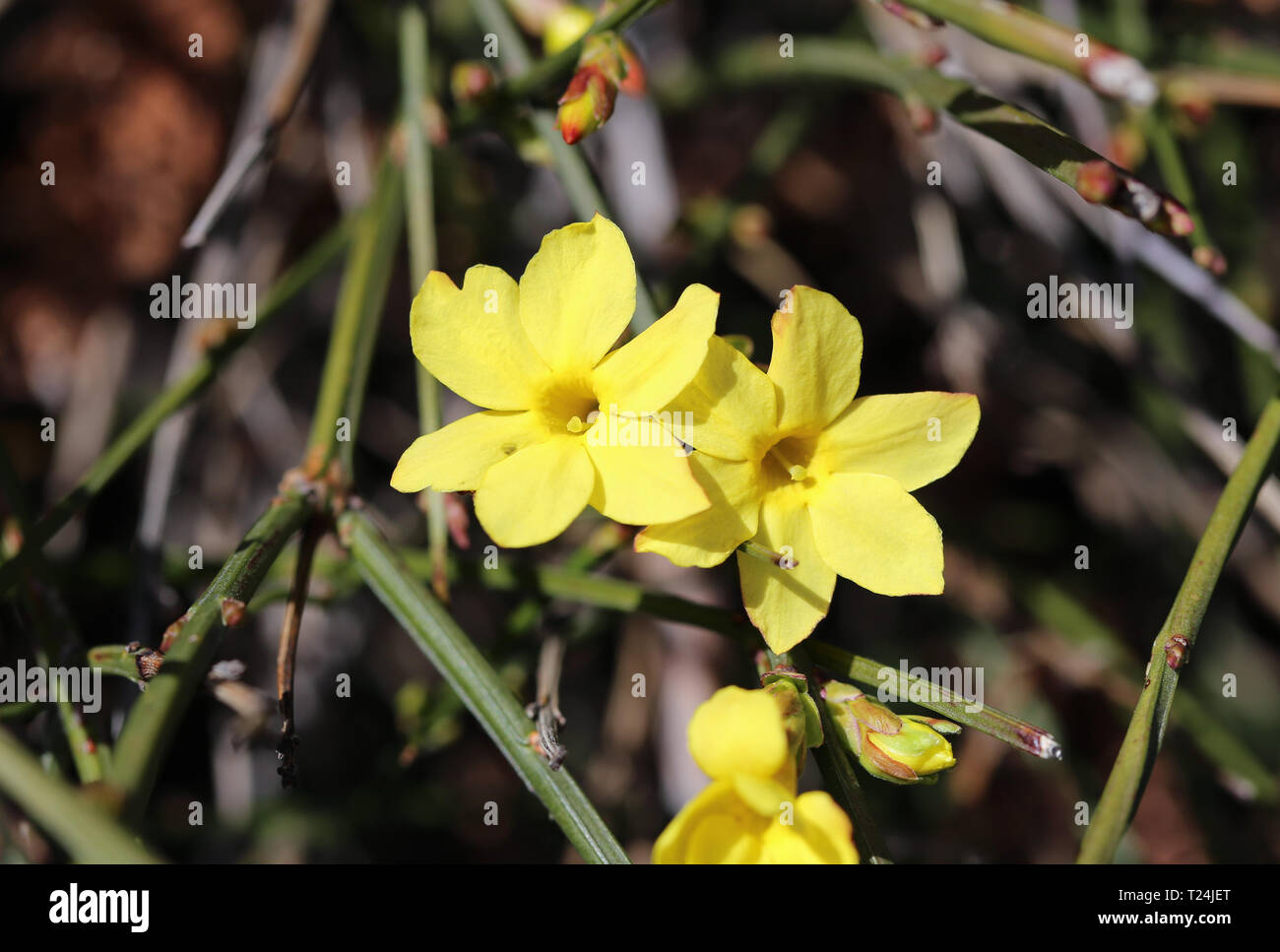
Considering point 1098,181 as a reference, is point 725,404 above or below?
below

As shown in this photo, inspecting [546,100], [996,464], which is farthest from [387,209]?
[996,464]

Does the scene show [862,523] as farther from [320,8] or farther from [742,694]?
[320,8]

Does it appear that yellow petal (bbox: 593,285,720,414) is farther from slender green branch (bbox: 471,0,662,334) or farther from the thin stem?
the thin stem

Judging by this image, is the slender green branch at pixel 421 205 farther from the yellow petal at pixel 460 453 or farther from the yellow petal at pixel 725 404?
the yellow petal at pixel 725 404

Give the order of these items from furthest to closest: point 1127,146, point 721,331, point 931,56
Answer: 1. point 721,331
2. point 1127,146
3. point 931,56

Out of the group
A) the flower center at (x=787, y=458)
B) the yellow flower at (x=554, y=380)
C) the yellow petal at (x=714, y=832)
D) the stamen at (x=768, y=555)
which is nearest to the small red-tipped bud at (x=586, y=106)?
the yellow flower at (x=554, y=380)

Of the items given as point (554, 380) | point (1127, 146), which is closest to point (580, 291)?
point (554, 380)

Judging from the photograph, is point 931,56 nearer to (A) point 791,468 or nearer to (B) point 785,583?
(A) point 791,468

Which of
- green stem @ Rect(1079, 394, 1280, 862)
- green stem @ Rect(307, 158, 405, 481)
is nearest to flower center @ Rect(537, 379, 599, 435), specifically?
green stem @ Rect(307, 158, 405, 481)
